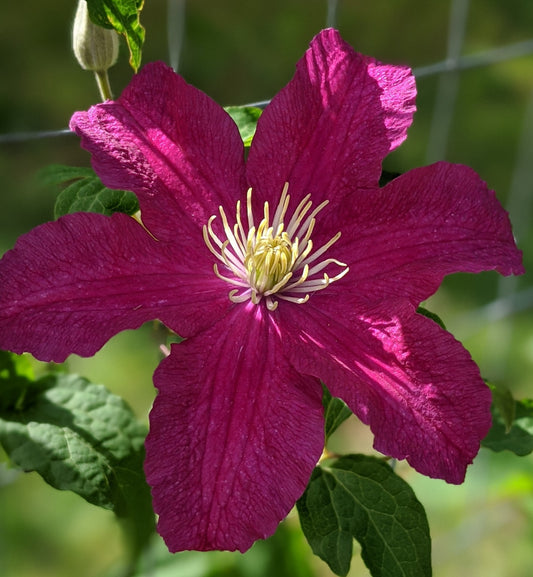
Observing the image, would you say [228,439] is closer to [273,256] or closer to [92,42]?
[273,256]

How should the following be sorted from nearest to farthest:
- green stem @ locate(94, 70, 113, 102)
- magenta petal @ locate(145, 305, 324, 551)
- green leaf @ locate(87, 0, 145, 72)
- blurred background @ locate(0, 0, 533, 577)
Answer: magenta petal @ locate(145, 305, 324, 551), green leaf @ locate(87, 0, 145, 72), green stem @ locate(94, 70, 113, 102), blurred background @ locate(0, 0, 533, 577)

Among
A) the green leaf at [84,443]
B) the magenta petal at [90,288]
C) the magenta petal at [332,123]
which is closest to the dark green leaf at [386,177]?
the magenta petal at [332,123]

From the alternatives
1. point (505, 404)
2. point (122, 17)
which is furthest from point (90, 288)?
point (505, 404)

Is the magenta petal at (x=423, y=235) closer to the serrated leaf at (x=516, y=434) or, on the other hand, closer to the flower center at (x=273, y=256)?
the flower center at (x=273, y=256)

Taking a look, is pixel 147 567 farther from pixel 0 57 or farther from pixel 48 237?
pixel 0 57

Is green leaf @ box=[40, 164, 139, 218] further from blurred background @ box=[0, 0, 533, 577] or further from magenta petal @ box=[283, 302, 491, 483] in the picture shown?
blurred background @ box=[0, 0, 533, 577]

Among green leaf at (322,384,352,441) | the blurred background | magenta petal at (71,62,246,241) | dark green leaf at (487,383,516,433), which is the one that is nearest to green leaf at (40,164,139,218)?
magenta petal at (71,62,246,241)

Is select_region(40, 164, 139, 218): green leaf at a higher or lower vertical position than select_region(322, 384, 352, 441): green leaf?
higher
